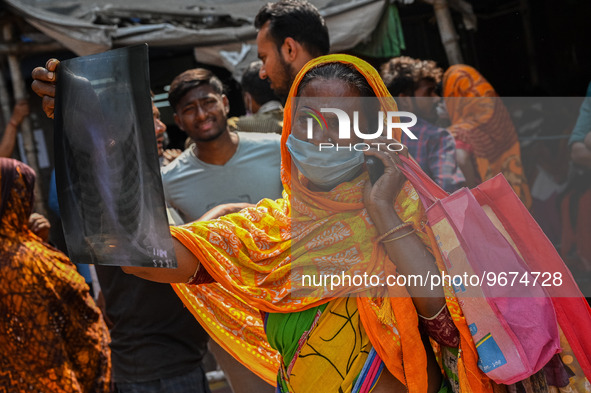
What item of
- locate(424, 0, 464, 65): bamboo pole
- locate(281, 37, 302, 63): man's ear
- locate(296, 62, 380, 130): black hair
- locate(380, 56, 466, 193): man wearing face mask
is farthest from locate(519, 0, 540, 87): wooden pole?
locate(296, 62, 380, 130): black hair

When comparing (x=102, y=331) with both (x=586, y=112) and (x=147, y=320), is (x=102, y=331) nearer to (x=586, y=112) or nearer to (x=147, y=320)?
(x=147, y=320)

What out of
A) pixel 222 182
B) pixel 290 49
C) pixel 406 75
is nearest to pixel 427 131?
pixel 406 75

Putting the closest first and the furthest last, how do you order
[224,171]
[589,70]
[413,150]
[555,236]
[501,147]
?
[224,171]
[413,150]
[501,147]
[555,236]
[589,70]

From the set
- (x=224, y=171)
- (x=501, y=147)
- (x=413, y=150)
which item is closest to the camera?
(x=224, y=171)

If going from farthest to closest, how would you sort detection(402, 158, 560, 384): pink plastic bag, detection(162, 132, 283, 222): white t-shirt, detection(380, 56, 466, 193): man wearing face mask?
1. detection(380, 56, 466, 193): man wearing face mask
2. detection(162, 132, 283, 222): white t-shirt
3. detection(402, 158, 560, 384): pink plastic bag

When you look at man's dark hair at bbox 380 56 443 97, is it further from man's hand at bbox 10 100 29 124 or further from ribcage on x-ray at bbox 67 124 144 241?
man's hand at bbox 10 100 29 124

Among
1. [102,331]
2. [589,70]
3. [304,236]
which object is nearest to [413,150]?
[304,236]

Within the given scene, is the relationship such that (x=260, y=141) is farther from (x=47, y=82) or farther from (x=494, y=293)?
(x=494, y=293)

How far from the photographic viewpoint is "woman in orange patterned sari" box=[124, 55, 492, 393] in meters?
1.92

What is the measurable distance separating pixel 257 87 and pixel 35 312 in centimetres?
195

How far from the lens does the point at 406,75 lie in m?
4.52

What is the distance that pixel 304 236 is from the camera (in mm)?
2119

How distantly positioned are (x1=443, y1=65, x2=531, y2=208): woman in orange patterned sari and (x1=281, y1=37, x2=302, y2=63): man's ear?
70.9 inches

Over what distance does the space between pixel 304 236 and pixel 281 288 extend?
18 centimetres
